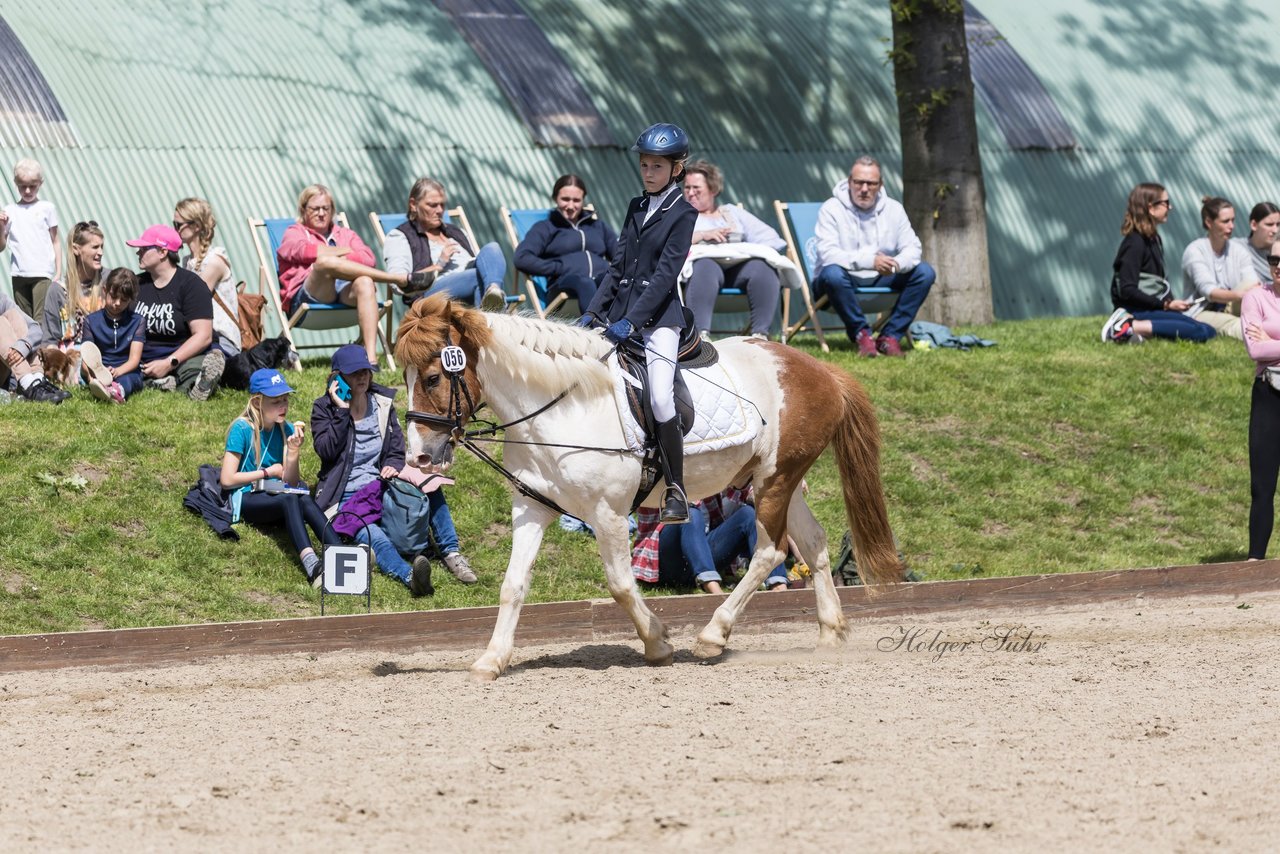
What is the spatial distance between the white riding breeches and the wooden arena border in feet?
4.44

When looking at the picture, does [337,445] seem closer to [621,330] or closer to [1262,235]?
[621,330]

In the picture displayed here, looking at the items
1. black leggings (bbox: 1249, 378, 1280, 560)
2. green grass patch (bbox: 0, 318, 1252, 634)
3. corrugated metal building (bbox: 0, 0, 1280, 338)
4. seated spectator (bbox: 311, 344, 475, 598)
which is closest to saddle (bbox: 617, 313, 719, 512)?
green grass patch (bbox: 0, 318, 1252, 634)

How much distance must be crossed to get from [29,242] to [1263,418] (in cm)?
801

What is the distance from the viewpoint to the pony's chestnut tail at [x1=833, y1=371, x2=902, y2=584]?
8148 mm

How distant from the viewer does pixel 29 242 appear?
11.6m

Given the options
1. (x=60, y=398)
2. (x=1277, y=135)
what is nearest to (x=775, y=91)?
(x=1277, y=135)

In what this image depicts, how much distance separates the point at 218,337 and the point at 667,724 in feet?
19.5

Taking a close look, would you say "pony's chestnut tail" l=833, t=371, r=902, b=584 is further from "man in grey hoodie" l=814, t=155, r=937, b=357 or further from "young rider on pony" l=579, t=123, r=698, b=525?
"man in grey hoodie" l=814, t=155, r=937, b=357

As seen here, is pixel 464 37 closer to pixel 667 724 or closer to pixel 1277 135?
pixel 1277 135

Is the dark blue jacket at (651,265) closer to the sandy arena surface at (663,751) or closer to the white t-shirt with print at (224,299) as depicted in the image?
the sandy arena surface at (663,751)

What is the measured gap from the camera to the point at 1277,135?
18703 millimetres

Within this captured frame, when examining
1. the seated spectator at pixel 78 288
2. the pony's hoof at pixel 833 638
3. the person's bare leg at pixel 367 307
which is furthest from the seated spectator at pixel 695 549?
the seated spectator at pixel 78 288

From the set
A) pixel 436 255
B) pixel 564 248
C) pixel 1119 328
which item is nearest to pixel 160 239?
pixel 436 255

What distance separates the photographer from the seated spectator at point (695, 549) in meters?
9.02
